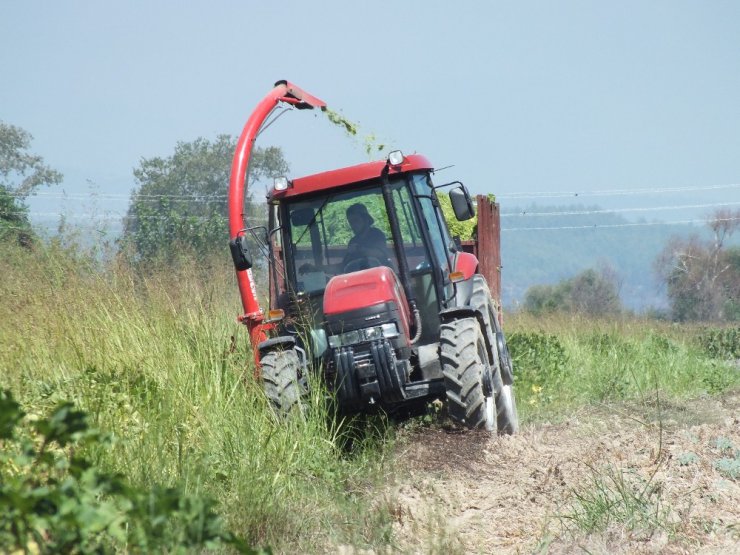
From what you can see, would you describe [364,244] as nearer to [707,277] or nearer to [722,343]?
[722,343]

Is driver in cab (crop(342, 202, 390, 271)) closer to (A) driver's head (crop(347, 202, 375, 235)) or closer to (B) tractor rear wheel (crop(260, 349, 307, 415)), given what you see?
(A) driver's head (crop(347, 202, 375, 235))

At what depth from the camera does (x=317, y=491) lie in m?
5.75

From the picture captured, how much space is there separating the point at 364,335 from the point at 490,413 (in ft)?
3.91

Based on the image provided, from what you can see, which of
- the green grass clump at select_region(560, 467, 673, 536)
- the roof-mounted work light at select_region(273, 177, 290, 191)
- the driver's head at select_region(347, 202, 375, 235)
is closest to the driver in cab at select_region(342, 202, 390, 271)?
the driver's head at select_region(347, 202, 375, 235)

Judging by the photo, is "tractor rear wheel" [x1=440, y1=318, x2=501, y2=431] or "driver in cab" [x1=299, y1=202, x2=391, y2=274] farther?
"driver in cab" [x1=299, y1=202, x2=391, y2=274]

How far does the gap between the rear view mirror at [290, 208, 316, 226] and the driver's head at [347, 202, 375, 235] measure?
34 cm

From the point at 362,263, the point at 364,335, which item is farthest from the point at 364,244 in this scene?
the point at 364,335

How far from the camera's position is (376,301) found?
7031 millimetres

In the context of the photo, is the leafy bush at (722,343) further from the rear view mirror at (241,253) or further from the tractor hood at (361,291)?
the rear view mirror at (241,253)

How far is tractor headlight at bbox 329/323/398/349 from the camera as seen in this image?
6996mm

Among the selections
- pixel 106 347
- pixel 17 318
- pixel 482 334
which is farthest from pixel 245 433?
pixel 482 334

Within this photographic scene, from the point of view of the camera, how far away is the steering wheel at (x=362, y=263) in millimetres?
7699

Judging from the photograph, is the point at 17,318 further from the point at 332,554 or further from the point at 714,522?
the point at 714,522

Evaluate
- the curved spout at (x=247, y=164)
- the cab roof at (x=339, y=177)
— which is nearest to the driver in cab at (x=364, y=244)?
the cab roof at (x=339, y=177)
